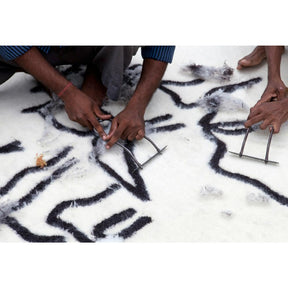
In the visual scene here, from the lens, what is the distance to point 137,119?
1583 millimetres

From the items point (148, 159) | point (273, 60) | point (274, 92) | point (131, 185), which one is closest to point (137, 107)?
point (148, 159)

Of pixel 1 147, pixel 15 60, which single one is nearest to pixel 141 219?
pixel 1 147

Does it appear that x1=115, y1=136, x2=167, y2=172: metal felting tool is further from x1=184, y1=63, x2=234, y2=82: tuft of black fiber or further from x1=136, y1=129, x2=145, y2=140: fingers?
x1=184, y1=63, x2=234, y2=82: tuft of black fiber

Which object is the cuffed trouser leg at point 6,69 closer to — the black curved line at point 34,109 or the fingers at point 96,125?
the black curved line at point 34,109

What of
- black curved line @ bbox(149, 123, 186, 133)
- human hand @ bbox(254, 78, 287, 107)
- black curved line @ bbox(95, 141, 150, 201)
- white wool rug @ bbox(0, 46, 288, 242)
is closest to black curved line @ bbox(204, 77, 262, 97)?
white wool rug @ bbox(0, 46, 288, 242)

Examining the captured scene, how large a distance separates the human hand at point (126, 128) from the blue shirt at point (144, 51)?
244 millimetres

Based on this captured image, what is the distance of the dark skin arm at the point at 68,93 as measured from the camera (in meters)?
1.57

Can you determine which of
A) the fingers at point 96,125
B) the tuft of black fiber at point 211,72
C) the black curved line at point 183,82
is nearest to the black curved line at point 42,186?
the fingers at point 96,125

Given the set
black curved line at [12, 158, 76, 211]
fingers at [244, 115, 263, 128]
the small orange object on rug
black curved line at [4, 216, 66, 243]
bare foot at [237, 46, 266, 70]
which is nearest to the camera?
black curved line at [4, 216, 66, 243]

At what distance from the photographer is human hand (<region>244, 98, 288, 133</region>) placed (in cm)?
159

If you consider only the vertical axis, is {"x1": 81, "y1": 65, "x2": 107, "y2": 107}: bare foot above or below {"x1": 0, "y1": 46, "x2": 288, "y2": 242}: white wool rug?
above

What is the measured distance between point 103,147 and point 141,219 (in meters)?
0.35

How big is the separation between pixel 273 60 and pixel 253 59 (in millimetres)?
101

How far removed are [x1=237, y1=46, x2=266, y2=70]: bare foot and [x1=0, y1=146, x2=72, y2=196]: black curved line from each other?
0.88 meters
